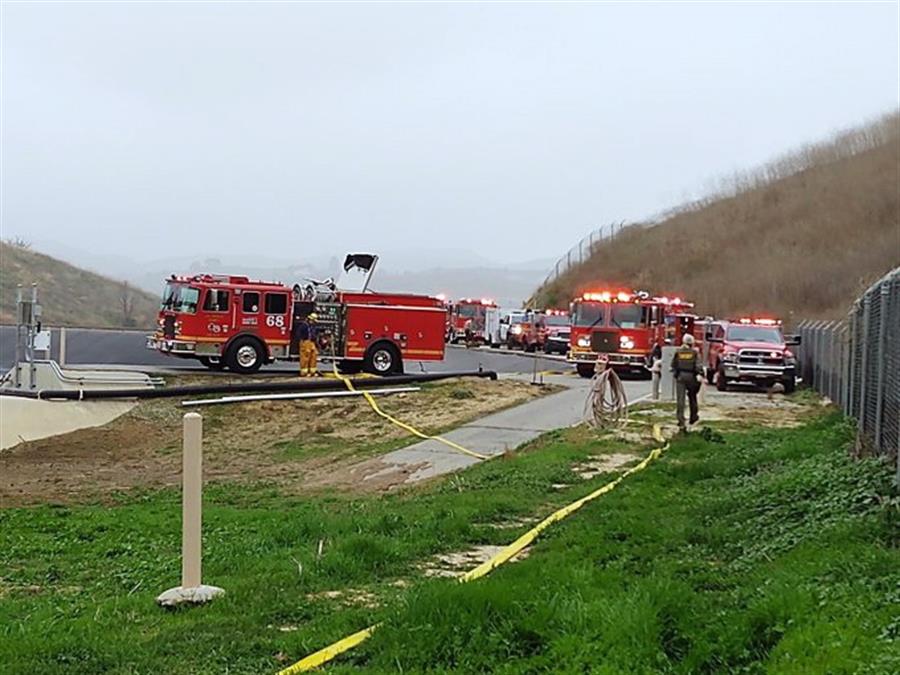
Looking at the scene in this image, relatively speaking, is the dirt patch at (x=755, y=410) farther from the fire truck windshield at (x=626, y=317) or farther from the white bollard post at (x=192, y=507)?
the white bollard post at (x=192, y=507)

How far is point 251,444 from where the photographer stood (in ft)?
→ 71.2

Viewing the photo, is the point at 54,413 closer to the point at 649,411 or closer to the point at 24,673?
the point at 649,411

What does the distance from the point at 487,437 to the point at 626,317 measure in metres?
14.0

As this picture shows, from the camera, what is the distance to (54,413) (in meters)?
23.4

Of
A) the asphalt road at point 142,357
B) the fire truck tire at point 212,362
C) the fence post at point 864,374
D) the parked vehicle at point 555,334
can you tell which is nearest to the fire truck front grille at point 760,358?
the asphalt road at point 142,357

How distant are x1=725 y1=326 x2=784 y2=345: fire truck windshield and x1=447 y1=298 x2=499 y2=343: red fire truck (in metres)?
26.2

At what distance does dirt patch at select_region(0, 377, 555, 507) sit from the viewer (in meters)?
16.7

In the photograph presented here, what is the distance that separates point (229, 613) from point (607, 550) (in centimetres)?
277

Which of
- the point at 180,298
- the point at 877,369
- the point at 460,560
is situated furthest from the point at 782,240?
the point at 460,560

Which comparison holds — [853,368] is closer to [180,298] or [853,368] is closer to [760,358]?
[760,358]

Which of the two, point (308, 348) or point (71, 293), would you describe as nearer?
point (308, 348)

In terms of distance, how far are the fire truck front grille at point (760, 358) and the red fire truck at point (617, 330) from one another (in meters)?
3.91

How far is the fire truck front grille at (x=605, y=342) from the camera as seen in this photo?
32.1 meters

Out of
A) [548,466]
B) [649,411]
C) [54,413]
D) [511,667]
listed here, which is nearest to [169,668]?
[511,667]
